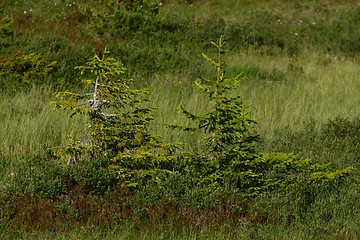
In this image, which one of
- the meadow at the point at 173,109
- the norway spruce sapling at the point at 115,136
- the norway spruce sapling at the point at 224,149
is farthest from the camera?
the norway spruce sapling at the point at 115,136

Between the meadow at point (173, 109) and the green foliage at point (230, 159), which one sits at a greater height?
the green foliage at point (230, 159)

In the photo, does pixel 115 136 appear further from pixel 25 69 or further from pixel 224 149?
pixel 25 69

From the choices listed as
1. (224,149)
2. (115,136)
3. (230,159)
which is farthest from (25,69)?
(230,159)

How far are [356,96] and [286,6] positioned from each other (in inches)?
616

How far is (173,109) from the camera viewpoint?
1052cm

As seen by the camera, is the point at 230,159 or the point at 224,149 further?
the point at 224,149

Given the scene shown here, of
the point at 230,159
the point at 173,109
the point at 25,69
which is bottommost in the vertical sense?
the point at 25,69

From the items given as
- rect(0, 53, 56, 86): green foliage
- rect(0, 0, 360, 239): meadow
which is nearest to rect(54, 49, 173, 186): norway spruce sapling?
rect(0, 0, 360, 239): meadow

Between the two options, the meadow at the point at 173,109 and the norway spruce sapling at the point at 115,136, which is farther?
the norway spruce sapling at the point at 115,136

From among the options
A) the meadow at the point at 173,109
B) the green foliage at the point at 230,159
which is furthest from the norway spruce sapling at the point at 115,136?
the green foliage at the point at 230,159

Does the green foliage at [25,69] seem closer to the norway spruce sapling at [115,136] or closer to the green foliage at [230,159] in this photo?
the norway spruce sapling at [115,136]

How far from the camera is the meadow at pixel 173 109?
231 inches

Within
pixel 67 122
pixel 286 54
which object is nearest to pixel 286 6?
pixel 286 54

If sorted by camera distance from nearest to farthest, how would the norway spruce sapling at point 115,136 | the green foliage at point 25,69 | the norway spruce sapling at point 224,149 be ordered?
the norway spruce sapling at point 224,149 → the norway spruce sapling at point 115,136 → the green foliage at point 25,69
